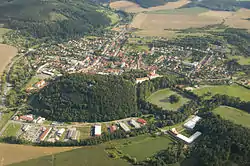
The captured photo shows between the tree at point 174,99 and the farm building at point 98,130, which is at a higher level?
the tree at point 174,99

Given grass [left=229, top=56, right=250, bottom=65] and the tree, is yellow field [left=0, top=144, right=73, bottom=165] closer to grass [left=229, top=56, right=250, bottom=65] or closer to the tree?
the tree

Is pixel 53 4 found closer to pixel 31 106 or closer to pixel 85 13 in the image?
pixel 85 13

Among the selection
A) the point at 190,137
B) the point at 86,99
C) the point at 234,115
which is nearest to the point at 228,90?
the point at 234,115

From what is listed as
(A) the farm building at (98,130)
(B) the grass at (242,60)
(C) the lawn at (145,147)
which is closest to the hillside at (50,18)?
(B) the grass at (242,60)

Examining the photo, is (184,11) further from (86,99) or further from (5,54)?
(86,99)

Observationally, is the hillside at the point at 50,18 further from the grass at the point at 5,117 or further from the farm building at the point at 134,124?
the farm building at the point at 134,124

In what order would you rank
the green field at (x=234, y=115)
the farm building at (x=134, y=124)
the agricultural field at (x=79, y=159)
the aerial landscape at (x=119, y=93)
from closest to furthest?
the agricultural field at (x=79, y=159)
the aerial landscape at (x=119, y=93)
the farm building at (x=134, y=124)
the green field at (x=234, y=115)

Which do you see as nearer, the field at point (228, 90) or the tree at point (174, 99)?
the tree at point (174, 99)
